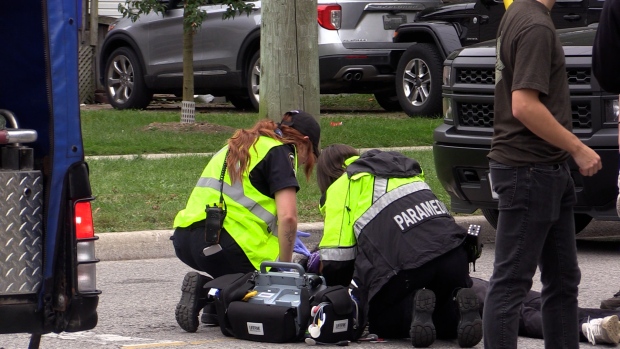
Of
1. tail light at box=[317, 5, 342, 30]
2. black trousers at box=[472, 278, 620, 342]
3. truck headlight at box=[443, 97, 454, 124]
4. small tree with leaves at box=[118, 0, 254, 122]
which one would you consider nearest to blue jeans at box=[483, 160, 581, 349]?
black trousers at box=[472, 278, 620, 342]

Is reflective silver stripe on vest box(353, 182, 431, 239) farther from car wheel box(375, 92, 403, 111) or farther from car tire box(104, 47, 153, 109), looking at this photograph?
car tire box(104, 47, 153, 109)

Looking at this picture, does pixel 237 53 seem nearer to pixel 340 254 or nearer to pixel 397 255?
pixel 340 254

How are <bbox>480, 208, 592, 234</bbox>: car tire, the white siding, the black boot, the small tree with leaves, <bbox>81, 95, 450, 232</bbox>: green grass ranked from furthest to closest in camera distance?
1. the white siding
2. the small tree with leaves
3. <bbox>81, 95, 450, 232</bbox>: green grass
4. <bbox>480, 208, 592, 234</bbox>: car tire
5. the black boot

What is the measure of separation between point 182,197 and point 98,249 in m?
1.32

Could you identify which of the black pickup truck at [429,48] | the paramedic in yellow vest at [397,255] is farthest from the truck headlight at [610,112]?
the black pickup truck at [429,48]

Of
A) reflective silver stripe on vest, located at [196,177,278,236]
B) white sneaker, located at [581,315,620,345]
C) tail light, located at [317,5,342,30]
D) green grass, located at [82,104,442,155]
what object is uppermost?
tail light, located at [317,5,342,30]

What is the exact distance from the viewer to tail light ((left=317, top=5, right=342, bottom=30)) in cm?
1373

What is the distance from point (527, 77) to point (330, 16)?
948 cm

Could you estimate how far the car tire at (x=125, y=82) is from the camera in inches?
609

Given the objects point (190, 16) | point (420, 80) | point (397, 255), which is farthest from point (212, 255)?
point (420, 80)

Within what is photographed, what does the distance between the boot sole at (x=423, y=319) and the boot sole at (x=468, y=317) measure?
13 centimetres

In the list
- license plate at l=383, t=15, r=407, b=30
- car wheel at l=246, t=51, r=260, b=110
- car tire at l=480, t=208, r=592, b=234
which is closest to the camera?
car tire at l=480, t=208, r=592, b=234

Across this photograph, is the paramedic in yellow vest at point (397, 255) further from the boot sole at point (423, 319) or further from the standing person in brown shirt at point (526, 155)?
the standing person in brown shirt at point (526, 155)

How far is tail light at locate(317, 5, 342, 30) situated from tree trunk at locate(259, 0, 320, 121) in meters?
4.49
